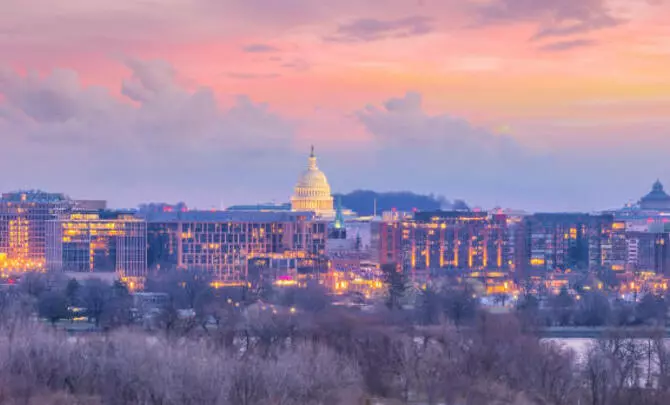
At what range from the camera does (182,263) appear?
325ft

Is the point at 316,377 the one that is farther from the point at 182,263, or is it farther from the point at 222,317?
the point at 182,263

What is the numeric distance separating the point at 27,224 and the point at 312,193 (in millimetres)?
30696

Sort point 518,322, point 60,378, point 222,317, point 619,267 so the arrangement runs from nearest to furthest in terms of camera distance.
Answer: point 60,378, point 518,322, point 222,317, point 619,267

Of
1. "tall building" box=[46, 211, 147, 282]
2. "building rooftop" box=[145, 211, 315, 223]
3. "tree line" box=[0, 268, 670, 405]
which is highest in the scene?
"building rooftop" box=[145, 211, 315, 223]

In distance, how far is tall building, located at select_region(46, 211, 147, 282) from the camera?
96.4 metres

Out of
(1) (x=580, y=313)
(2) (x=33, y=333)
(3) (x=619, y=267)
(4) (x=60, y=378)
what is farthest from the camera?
(3) (x=619, y=267)

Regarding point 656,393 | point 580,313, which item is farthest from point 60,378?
point 580,313

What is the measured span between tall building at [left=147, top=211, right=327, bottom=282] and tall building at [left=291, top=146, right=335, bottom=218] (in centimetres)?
3109

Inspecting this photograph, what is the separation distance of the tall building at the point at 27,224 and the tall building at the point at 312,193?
2472 cm

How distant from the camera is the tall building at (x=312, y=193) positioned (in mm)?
135000

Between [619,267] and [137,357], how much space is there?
59027mm

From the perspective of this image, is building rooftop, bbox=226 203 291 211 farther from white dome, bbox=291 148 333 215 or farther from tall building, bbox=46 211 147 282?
tall building, bbox=46 211 147 282

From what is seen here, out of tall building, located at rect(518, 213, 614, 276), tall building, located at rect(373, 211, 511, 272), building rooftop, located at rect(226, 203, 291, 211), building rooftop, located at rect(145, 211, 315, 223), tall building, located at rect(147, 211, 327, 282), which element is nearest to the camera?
tall building, located at rect(373, 211, 511, 272)

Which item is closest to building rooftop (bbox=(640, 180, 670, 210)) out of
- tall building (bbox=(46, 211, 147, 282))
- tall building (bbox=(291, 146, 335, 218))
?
tall building (bbox=(291, 146, 335, 218))
